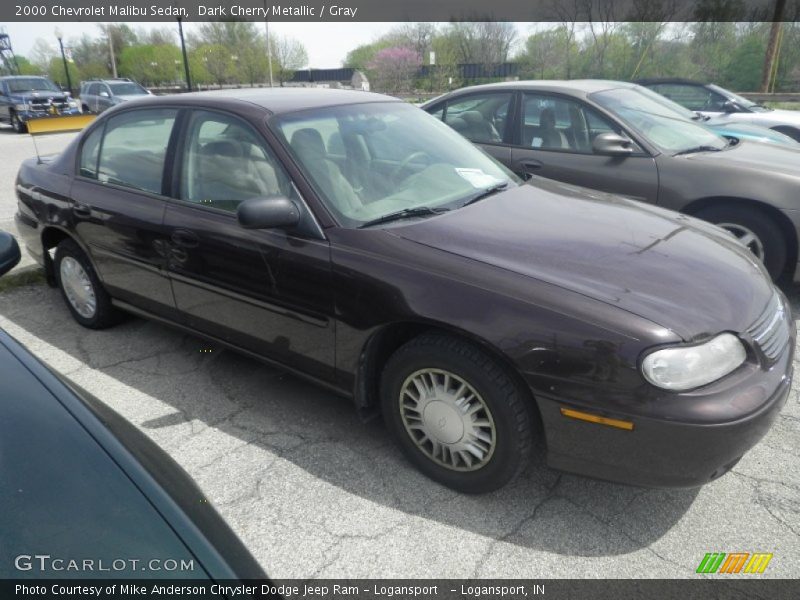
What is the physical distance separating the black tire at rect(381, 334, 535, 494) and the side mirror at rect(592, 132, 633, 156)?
119 inches

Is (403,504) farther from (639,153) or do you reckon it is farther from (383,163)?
(639,153)

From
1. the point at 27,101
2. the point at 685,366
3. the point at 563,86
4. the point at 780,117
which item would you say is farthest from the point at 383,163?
the point at 27,101

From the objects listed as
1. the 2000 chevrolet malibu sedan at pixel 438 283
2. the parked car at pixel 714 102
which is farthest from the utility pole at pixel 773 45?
the 2000 chevrolet malibu sedan at pixel 438 283

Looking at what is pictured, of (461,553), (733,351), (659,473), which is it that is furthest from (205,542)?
(733,351)

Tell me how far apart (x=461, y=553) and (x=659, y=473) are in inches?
30.0

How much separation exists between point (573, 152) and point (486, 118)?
938 millimetres

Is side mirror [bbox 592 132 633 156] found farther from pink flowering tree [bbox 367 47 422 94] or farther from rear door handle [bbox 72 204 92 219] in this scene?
pink flowering tree [bbox 367 47 422 94]

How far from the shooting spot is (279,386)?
11.2 ft

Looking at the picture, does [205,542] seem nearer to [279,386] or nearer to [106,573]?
[106,573]

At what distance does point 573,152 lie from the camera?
5004mm

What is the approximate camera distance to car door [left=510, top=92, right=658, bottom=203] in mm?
4723

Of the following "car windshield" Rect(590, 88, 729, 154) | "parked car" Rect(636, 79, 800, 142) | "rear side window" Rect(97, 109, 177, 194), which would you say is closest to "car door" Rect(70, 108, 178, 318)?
"rear side window" Rect(97, 109, 177, 194)

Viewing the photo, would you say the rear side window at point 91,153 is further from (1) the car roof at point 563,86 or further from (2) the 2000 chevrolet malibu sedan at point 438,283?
(1) the car roof at point 563,86

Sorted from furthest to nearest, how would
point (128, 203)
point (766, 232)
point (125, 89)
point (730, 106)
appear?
point (125, 89), point (730, 106), point (766, 232), point (128, 203)
